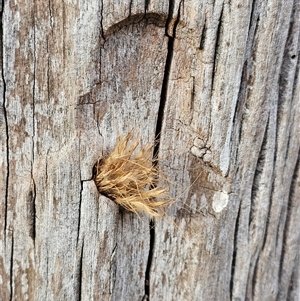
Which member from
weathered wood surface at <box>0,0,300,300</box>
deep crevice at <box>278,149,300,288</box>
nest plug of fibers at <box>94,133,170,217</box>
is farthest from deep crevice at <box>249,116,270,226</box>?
nest plug of fibers at <box>94,133,170,217</box>

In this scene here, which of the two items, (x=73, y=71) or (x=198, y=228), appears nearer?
(x=73, y=71)

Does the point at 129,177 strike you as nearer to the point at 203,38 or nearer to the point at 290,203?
the point at 203,38

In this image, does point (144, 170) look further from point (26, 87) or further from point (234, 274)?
point (234, 274)

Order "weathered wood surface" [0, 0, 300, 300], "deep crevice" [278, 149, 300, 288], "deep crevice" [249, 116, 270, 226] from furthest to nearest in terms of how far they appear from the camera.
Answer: "deep crevice" [278, 149, 300, 288] < "deep crevice" [249, 116, 270, 226] < "weathered wood surface" [0, 0, 300, 300]

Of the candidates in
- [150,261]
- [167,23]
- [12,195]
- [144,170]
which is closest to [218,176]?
[144,170]

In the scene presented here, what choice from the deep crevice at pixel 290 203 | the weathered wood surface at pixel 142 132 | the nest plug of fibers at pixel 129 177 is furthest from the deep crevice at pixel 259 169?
the nest plug of fibers at pixel 129 177

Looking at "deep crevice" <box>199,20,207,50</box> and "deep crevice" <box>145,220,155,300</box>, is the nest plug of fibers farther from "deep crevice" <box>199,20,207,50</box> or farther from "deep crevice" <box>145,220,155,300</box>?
"deep crevice" <box>199,20,207,50</box>

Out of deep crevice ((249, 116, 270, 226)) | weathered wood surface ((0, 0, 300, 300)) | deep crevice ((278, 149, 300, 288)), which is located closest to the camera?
weathered wood surface ((0, 0, 300, 300))
